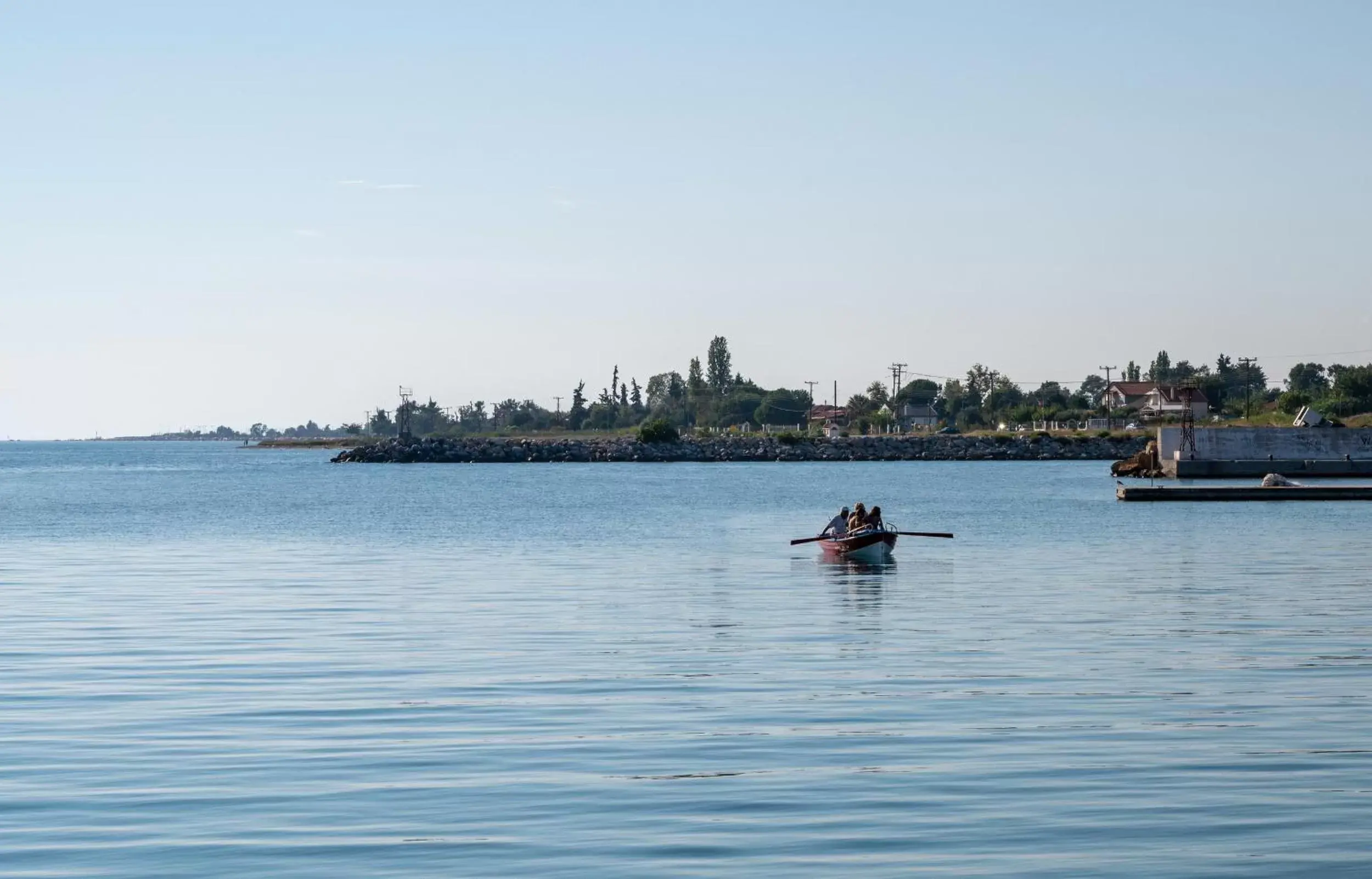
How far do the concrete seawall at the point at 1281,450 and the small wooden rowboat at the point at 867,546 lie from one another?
6392cm

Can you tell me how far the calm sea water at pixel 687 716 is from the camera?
12.9m

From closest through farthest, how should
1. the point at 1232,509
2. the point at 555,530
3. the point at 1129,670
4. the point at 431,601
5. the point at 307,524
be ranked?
the point at 1129,670, the point at 431,601, the point at 555,530, the point at 307,524, the point at 1232,509

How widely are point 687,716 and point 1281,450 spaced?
9287 centimetres

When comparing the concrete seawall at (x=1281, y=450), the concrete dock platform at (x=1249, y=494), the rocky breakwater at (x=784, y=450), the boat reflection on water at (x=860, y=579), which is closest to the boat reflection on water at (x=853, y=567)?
the boat reflection on water at (x=860, y=579)

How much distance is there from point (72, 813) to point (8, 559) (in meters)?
36.4

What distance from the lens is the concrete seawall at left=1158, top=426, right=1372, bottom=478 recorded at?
103 metres

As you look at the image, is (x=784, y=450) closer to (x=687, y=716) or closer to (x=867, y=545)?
(x=867, y=545)

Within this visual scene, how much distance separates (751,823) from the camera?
1356 cm

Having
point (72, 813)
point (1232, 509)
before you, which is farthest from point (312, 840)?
point (1232, 509)

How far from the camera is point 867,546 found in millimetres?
44125

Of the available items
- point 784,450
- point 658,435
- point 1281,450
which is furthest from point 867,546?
point 658,435

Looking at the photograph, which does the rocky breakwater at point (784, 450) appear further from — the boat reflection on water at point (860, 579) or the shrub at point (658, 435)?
the boat reflection on water at point (860, 579)

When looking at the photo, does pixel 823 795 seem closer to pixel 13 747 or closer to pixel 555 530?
pixel 13 747

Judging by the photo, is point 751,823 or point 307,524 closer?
point 751,823
